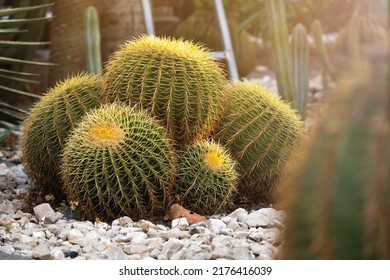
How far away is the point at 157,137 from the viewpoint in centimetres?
218

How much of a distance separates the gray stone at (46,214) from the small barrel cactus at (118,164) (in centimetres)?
7

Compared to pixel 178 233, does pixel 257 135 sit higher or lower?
higher

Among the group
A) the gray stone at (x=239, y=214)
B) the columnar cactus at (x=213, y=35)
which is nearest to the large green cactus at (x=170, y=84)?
the gray stone at (x=239, y=214)

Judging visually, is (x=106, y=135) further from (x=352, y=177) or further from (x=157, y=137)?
(x=352, y=177)

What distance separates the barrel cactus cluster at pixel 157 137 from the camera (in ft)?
7.00

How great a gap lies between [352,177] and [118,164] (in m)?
1.26

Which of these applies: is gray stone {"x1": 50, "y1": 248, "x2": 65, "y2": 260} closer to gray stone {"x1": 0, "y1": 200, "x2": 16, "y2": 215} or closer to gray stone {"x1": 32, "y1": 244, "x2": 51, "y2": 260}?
gray stone {"x1": 32, "y1": 244, "x2": 51, "y2": 260}

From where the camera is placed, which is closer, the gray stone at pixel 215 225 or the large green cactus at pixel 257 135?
the gray stone at pixel 215 225

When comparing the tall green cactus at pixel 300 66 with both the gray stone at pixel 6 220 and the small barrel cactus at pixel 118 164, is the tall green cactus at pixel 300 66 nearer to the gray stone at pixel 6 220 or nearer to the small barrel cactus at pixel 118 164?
the small barrel cactus at pixel 118 164

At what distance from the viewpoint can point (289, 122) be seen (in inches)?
96.6

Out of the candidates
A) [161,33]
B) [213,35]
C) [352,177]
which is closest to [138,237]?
[352,177]

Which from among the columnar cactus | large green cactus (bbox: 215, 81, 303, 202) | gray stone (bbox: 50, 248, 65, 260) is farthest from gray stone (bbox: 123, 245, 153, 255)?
the columnar cactus

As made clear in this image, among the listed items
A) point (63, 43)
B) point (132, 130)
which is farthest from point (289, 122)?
point (63, 43)
